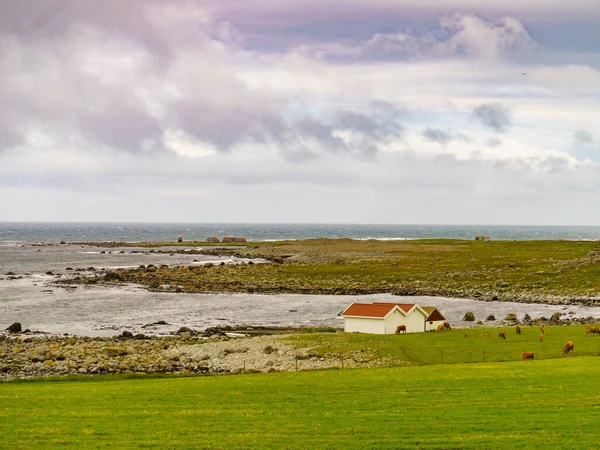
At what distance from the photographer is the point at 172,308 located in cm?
8406

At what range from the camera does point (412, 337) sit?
51.8m

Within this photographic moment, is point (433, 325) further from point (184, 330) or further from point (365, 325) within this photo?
point (184, 330)

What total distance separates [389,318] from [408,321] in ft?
6.34

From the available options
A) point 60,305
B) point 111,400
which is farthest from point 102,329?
point 111,400

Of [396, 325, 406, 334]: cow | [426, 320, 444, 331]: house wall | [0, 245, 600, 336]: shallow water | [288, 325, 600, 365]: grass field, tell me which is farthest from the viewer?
[0, 245, 600, 336]: shallow water

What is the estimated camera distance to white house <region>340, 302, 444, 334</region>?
54.9 metres

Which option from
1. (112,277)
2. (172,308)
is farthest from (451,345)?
(112,277)

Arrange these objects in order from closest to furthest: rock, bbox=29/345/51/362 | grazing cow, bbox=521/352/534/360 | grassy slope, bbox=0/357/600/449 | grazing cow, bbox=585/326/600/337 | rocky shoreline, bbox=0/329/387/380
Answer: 1. grassy slope, bbox=0/357/600/449
2. grazing cow, bbox=521/352/534/360
3. rocky shoreline, bbox=0/329/387/380
4. grazing cow, bbox=585/326/600/337
5. rock, bbox=29/345/51/362

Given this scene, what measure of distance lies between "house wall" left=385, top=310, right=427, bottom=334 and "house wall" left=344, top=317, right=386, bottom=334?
0.53 m

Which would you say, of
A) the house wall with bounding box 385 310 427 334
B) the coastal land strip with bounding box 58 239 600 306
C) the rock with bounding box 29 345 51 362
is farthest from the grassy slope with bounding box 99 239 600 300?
the rock with bounding box 29 345 51 362

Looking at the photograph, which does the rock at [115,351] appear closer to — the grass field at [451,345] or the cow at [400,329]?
the grass field at [451,345]

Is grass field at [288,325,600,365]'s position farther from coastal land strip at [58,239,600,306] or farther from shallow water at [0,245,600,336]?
coastal land strip at [58,239,600,306]

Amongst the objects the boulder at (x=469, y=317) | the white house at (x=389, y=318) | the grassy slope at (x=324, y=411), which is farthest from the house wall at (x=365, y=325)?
the grassy slope at (x=324, y=411)

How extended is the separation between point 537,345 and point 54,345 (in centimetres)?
3755
